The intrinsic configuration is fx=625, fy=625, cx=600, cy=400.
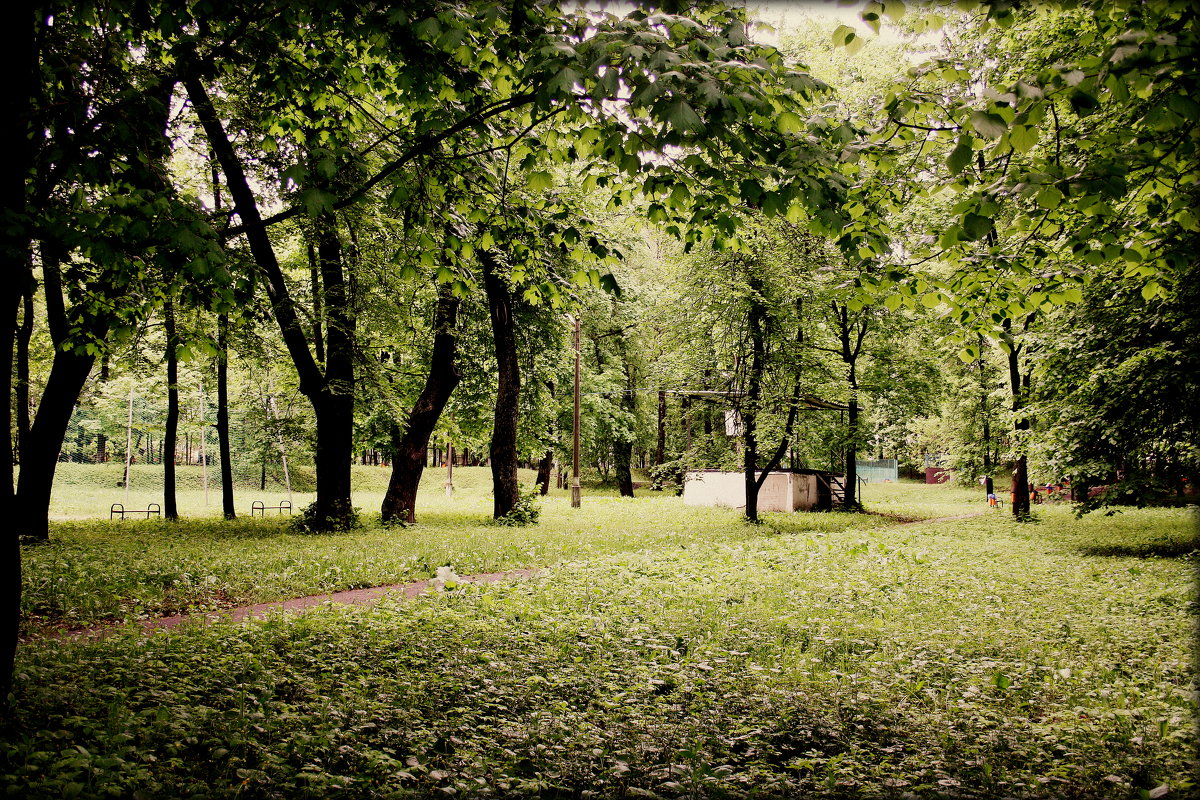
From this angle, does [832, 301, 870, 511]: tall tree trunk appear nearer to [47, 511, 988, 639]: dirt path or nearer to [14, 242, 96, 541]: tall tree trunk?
[47, 511, 988, 639]: dirt path

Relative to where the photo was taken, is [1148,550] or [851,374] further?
[851,374]

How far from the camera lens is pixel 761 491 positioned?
24.1m

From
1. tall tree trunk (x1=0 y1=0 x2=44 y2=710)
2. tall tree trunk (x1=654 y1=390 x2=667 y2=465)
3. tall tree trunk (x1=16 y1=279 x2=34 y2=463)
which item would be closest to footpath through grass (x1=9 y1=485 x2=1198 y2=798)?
tall tree trunk (x1=0 y1=0 x2=44 y2=710)

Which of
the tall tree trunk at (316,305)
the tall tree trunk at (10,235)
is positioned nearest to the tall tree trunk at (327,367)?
the tall tree trunk at (316,305)

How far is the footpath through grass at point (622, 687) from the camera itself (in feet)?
10.8

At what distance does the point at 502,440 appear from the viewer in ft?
58.3

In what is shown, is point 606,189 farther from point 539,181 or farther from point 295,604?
point 295,604

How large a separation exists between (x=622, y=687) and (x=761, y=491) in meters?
20.5

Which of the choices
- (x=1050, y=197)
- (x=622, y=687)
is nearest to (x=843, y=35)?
(x=1050, y=197)

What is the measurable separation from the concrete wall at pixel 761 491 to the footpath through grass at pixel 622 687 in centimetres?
1401

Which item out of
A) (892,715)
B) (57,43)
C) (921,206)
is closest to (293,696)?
(892,715)

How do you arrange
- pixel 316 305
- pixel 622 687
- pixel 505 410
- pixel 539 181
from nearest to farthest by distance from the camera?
pixel 539 181 < pixel 622 687 < pixel 316 305 < pixel 505 410

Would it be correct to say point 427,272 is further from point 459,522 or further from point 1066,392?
point 1066,392

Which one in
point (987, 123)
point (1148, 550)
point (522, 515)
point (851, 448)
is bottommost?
point (1148, 550)
